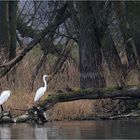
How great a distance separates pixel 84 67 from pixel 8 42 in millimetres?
6487

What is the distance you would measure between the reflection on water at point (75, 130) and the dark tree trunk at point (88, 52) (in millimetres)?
4598

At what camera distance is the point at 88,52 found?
30.9 metres

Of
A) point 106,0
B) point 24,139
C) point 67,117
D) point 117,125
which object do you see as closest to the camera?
point 24,139

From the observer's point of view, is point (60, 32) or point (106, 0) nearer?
point (106, 0)

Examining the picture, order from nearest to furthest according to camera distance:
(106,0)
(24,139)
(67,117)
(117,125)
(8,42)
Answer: (24,139) < (117,125) < (67,117) < (106,0) < (8,42)

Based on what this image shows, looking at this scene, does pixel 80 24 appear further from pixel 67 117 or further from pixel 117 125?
pixel 117 125

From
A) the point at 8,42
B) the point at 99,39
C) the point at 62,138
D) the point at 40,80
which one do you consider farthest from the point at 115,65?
the point at 62,138

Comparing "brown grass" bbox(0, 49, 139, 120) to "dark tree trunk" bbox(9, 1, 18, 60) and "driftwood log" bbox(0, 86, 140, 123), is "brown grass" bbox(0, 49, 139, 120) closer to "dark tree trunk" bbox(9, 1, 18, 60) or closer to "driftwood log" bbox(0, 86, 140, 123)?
"dark tree trunk" bbox(9, 1, 18, 60)

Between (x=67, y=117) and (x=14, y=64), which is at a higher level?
(x=14, y=64)

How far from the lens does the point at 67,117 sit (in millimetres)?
27594

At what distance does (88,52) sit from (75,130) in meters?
8.67

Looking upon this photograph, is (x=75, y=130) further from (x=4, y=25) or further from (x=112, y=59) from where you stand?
(x=4, y=25)

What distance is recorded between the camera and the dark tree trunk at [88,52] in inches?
1208

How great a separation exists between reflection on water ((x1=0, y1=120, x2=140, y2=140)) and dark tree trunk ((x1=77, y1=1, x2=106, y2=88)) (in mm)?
4598
